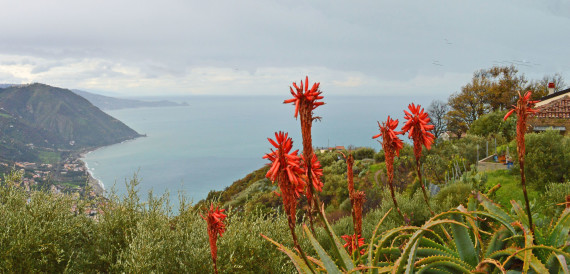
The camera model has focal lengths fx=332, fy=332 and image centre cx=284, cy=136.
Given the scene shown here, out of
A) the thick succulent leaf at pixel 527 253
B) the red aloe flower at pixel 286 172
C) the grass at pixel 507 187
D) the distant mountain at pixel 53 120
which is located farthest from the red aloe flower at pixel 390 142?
the distant mountain at pixel 53 120

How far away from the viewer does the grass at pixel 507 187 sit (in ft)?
34.0

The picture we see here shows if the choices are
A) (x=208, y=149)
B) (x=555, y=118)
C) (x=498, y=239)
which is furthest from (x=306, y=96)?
(x=208, y=149)

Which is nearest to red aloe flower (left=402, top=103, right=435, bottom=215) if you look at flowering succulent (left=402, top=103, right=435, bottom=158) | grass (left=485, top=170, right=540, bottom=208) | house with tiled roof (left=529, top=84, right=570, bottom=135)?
flowering succulent (left=402, top=103, right=435, bottom=158)

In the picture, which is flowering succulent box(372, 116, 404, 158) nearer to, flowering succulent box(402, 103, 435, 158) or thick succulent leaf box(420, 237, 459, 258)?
flowering succulent box(402, 103, 435, 158)

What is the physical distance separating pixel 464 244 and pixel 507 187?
40.9 ft

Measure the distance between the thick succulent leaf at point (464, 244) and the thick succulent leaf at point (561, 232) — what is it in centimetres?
46

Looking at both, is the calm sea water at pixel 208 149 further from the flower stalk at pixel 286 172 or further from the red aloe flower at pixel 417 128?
the flower stalk at pixel 286 172

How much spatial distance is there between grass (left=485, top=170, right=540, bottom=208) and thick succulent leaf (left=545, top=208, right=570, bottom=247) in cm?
906

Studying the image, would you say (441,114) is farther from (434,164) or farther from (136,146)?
(136,146)

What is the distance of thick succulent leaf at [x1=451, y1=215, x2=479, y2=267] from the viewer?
1779 millimetres

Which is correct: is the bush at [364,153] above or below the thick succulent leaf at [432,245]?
below

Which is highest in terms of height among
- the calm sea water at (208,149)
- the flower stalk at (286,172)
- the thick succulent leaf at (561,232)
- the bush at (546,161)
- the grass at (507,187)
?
the flower stalk at (286,172)

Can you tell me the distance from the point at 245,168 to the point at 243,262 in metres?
67.0

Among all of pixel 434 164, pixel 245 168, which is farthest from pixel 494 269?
pixel 245 168
